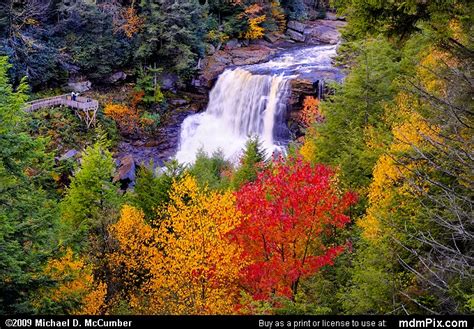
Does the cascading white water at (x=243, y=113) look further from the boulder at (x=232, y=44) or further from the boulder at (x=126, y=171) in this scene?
the boulder at (x=232, y=44)

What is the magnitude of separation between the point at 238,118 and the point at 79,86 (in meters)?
14.0

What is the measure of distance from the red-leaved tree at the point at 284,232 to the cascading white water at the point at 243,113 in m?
19.9

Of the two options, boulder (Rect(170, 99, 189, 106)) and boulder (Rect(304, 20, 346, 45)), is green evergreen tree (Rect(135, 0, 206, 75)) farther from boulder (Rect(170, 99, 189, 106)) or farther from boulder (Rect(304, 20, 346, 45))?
boulder (Rect(304, 20, 346, 45))

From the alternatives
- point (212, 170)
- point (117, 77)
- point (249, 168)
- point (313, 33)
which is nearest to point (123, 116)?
point (117, 77)

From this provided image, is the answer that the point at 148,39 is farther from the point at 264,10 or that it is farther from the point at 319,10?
the point at 319,10

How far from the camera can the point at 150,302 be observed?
50.8 ft

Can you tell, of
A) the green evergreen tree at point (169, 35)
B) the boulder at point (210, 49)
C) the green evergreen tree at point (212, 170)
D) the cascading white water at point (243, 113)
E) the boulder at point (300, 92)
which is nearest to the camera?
the green evergreen tree at point (212, 170)

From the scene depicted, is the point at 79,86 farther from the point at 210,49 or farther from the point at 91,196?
the point at 91,196

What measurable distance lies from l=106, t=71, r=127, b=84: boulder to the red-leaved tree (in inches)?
1133

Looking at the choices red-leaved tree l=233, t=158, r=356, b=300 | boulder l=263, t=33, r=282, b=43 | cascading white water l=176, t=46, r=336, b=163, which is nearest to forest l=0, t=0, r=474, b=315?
red-leaved tree l=233, t=158, r=356, b=300

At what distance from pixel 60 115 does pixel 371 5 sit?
104 feet

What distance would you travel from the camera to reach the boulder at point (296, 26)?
53.2 m

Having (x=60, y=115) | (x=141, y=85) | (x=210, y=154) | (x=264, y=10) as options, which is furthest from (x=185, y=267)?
(x=264, y=10)

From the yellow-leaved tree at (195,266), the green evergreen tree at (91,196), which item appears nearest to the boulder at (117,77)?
the green evergreen tree at (91,196)
